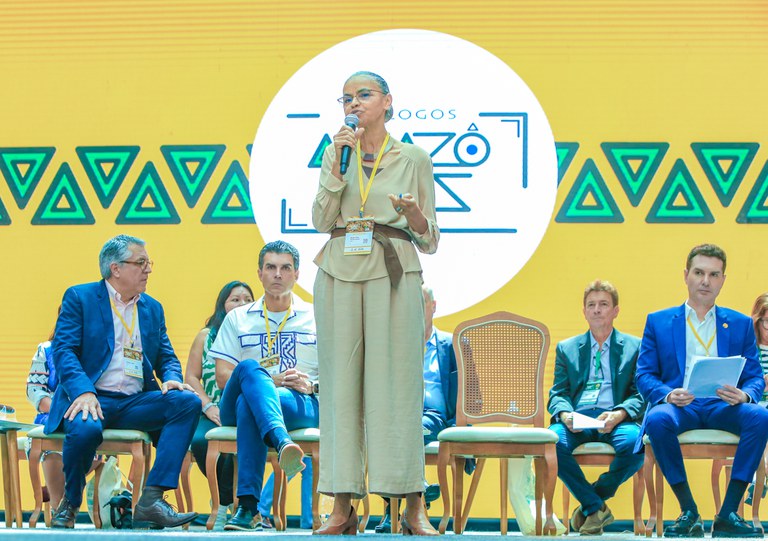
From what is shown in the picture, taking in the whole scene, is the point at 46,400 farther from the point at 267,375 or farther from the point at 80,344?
the point at 267,375

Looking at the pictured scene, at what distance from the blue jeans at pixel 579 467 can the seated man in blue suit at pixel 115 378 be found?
5.31 feet

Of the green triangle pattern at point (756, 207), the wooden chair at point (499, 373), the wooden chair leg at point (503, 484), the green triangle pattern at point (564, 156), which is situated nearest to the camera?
the wooden chair at point (499, 373)

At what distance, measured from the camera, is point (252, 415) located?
4.39 metres

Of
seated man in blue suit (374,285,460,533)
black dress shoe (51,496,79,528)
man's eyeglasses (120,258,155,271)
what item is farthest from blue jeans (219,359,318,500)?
seated man in blue suit (374,285,460,533)

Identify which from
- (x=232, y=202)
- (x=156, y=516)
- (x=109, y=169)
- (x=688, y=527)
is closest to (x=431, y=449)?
(x=688, y=527)

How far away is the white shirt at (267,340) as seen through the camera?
15.9 ft

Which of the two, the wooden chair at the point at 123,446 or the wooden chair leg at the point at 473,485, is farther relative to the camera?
the wooden chair leg at the point at 473,485

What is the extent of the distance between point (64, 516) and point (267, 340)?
1.15 metres

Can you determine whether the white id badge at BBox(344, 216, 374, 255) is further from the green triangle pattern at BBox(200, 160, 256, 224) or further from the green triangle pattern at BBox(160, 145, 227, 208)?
the green triangle pattern at BBox(160, 145, 227, 208)

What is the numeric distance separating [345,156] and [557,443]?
2044mm

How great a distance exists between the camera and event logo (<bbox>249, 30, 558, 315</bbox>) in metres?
6.00

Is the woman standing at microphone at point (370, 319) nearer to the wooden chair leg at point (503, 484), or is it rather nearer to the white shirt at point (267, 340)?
the white shirt at point (267, 340)

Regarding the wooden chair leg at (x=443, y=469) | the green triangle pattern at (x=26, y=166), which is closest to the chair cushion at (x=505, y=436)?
the wooden chair leg at (x=443, y=469)

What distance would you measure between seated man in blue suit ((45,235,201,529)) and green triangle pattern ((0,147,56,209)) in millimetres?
1989
